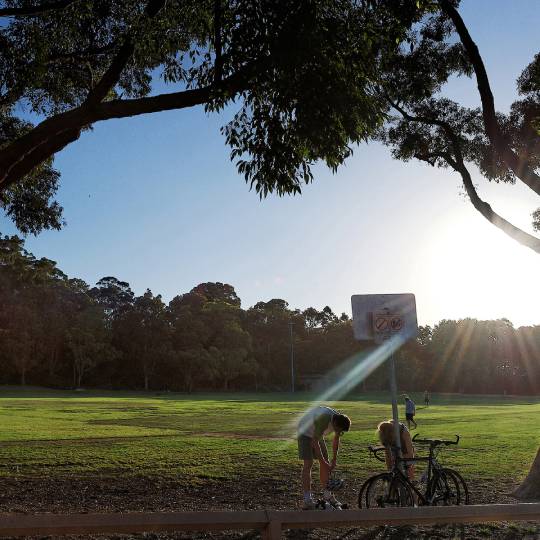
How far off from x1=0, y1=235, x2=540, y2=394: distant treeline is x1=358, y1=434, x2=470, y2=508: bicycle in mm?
73565

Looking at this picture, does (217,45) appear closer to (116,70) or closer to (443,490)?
(116,70)

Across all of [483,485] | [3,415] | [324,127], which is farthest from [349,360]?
[324,127]

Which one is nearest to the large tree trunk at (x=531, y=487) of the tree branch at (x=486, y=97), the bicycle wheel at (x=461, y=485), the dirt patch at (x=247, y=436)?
the bicycle wheel at (x=461, y=485)

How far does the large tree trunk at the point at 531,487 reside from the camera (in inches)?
395

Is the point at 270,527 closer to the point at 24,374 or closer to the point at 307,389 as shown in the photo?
the point at 24,374

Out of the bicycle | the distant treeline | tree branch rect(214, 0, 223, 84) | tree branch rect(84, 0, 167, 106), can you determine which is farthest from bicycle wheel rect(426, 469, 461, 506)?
the distant treeline

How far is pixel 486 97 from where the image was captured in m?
10.7

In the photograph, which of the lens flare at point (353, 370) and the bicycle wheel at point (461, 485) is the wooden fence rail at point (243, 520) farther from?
the lens flare at point (353, 370)

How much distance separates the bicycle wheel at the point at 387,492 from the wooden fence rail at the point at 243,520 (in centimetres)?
385

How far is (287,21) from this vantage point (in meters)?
6.66

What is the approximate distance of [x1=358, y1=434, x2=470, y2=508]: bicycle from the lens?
7406 millimetres

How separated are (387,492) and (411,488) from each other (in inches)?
12.5

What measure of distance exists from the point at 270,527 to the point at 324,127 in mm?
4948

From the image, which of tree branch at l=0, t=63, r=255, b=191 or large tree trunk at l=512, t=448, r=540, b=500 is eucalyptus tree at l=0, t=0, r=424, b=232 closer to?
tree branch at l=0, t=63, r=255, b=191
